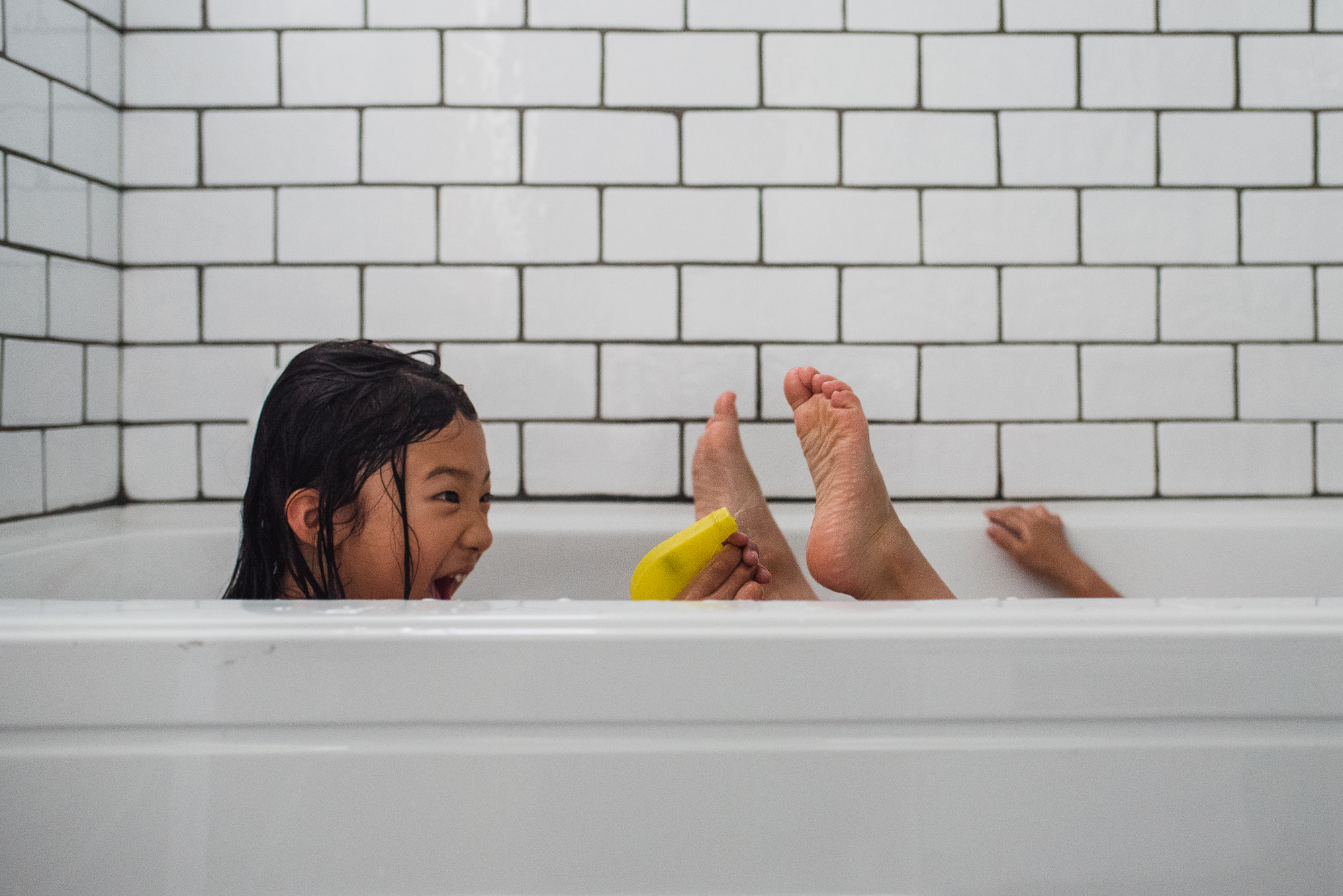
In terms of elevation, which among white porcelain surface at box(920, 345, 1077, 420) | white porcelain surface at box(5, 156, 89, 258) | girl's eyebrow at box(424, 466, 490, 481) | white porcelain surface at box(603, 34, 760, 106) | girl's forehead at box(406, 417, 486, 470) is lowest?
girl's eyebrow at box(424, 466, 490, 481)

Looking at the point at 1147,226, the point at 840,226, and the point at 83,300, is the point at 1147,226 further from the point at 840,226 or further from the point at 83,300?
the point at 83,300

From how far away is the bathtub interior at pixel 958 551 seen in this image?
1.03 m

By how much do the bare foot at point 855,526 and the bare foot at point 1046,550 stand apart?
0.29m

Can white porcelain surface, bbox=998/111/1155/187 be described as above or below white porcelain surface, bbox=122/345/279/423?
above

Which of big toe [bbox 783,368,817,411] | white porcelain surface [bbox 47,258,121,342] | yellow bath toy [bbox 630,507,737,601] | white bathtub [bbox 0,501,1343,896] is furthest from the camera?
white porcelain surface [bbox 47,258,121,342]

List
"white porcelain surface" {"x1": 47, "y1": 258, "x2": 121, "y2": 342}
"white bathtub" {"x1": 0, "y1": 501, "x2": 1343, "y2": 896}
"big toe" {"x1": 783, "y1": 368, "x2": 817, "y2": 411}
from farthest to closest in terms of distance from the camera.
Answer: "white porcelain surface" {"x1": 47, "y1": 258, "x2": 121, "y2": 342}, "big toe" {"x1": 783, "y1": 368, "x2": 817, "y2": 411}, "white bathtub" {"x1": 0, "y1": 501, "x2": 1343, "y2": 896}

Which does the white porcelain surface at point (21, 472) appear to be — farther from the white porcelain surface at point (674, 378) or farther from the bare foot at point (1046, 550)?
the bare foot at point (1046, 550)

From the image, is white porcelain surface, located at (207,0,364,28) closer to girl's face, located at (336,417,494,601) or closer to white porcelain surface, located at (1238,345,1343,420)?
girl's face, located at (336,417,494,601)

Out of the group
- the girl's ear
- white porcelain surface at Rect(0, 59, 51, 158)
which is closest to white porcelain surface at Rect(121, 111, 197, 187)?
white porcelain surface at Rect(0, 59, 51, 158)

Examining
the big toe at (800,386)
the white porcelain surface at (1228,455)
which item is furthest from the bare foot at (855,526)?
→ the white porcelain surface at (1228,455)

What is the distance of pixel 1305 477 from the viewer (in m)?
1.18

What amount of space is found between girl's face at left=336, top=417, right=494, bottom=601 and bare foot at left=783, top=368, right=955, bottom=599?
1.23ft

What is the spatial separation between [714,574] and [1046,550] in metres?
0.56

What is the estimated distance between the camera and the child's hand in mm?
776
